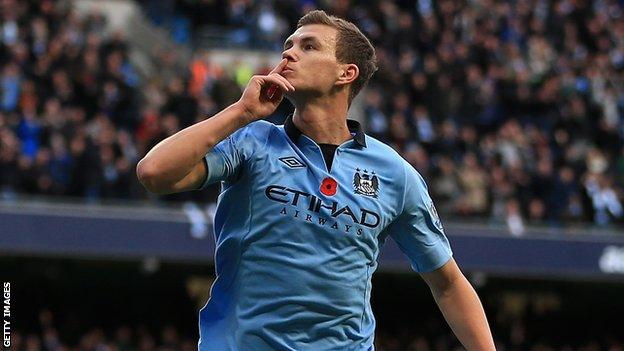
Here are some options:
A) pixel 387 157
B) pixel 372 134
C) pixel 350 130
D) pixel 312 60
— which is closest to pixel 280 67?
pixel 312 60

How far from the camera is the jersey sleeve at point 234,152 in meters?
4.95

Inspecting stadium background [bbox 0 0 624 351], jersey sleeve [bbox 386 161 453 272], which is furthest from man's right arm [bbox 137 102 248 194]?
stadium background [bbox 0 0 624 351]

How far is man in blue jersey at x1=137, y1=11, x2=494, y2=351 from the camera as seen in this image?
16.3ft

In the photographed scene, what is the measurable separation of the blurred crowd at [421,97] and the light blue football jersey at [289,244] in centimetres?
1092

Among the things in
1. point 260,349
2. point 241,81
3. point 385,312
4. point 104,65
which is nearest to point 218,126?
point 260,349

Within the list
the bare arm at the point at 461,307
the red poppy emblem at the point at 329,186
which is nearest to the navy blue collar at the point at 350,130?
the red poppy emblem at the point at 329,186

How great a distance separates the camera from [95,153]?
1620cm

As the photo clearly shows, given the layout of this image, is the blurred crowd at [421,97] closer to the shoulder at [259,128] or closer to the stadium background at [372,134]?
the stadium background at [372,134]

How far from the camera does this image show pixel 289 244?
5051 mm

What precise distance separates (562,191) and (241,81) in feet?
15.5

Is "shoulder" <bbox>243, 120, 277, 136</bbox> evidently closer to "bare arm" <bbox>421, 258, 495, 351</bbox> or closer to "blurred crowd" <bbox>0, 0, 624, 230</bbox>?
"bare arm" <bbox>421, 258, 495, 351</bbox>

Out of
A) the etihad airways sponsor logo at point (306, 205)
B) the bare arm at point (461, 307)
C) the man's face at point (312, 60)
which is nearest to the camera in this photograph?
the etihad airways sponsor logo at point (306, 205)

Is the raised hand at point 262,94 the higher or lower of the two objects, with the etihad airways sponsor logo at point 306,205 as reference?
higher

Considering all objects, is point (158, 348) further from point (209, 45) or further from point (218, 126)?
point (218, 126)
